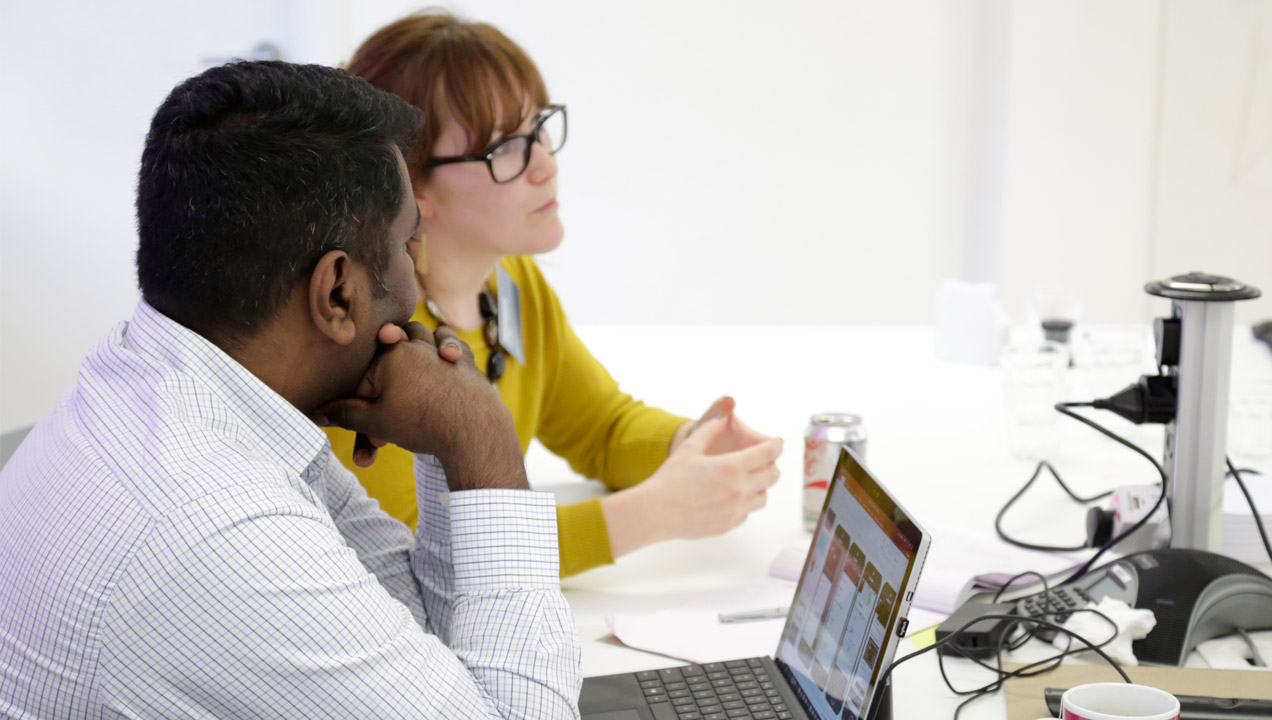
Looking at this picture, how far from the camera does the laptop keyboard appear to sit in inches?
39.4

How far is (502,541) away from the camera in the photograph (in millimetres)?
930

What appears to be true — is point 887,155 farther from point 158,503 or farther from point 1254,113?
point 158,503

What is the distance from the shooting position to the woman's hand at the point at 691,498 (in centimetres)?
139

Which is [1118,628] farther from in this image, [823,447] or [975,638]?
[823,447]

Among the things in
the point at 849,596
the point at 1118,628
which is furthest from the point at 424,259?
the point at 1118,628

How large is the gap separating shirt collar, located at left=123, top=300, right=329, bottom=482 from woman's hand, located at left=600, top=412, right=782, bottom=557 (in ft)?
1.83

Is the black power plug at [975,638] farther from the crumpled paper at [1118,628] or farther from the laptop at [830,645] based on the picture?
the laptop at [830,645]

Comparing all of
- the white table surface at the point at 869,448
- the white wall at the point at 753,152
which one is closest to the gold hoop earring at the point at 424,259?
the white table surface at the point at 869,448

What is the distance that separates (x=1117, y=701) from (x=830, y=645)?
0.23m

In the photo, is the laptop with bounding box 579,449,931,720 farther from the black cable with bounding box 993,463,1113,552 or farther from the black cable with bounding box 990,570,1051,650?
the black cable with bounding box 993,463,1113,552

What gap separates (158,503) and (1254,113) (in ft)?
12.9

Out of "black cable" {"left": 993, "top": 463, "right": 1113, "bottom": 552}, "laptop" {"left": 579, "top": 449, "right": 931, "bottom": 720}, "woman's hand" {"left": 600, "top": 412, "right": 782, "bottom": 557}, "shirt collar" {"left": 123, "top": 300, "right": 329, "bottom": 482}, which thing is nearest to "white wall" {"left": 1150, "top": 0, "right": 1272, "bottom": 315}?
"black cable" {"left": 993, "top": 463, "right": 1113, "bottom": 552}

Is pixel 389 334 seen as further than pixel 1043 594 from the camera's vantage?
No

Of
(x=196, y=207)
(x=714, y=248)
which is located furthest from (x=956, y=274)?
(x=196, y=207)
